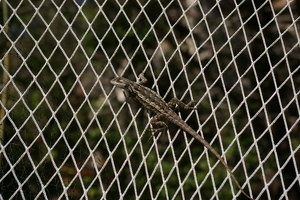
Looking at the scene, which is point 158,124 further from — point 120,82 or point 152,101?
point 120,82

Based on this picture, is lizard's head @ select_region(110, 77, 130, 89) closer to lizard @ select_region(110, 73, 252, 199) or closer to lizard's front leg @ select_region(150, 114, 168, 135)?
lizard @ select_region(110, 73, 252, 199)

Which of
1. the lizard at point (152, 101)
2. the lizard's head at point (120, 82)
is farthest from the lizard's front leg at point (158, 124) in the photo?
the lizard's head at point (120, 82)

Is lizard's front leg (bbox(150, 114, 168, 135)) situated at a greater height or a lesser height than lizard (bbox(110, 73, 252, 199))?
lesser

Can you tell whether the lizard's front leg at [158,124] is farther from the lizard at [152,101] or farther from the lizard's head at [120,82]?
the lizard's head at [120,82]

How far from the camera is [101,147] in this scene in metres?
3.21

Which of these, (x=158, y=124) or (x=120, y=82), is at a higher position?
(x=120, y=82)

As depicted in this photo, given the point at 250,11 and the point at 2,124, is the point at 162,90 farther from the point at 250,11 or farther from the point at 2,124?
the point at 2,124

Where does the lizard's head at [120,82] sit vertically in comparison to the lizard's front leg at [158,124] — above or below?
above

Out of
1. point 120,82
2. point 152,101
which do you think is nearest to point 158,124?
point 152,101

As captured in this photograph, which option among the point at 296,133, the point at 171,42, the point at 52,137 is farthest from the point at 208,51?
the point at 52,137

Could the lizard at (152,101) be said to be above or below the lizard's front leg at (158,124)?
above

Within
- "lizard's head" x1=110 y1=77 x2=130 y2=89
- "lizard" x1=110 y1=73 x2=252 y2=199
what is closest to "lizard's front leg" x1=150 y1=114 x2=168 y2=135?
"lizard" x1=110 y1=73 x2=252 y2=199

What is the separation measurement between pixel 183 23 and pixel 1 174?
54.6 inches

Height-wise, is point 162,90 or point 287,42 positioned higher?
point 287,42
